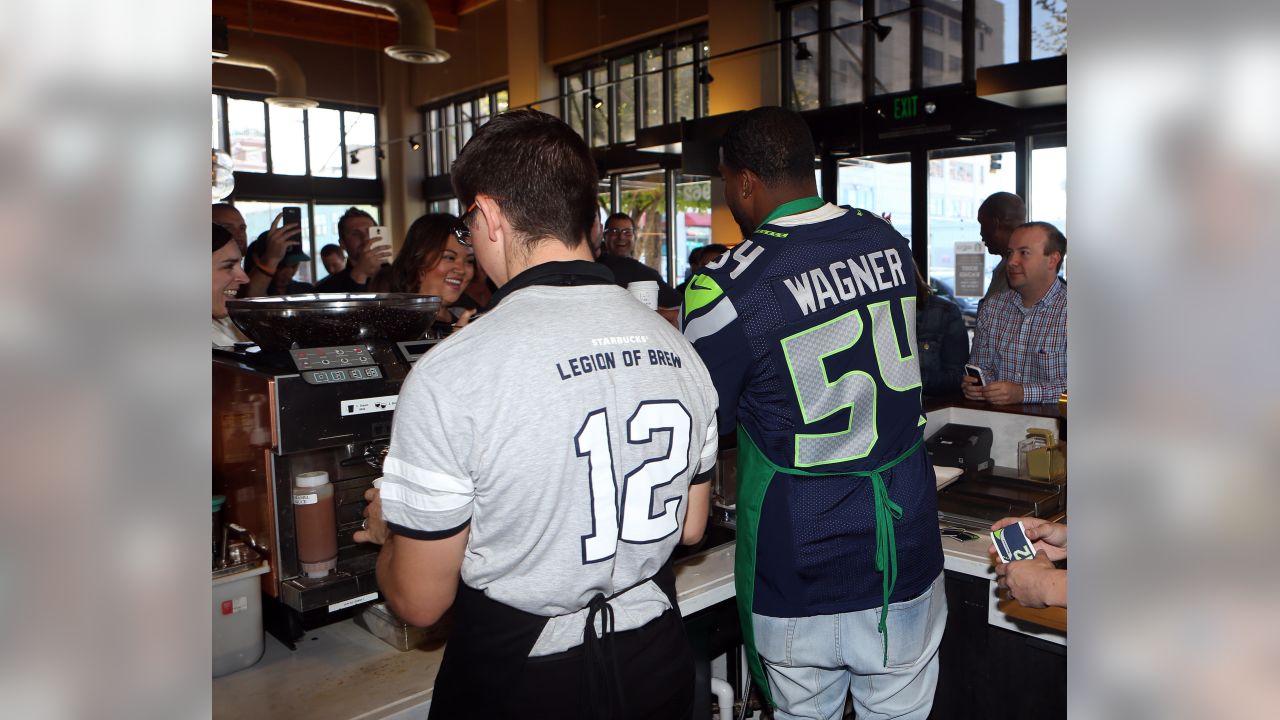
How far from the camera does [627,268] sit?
4586 millimetres

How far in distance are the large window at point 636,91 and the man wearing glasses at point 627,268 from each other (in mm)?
3153

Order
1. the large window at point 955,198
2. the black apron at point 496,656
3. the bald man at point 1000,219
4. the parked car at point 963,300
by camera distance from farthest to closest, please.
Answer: the parked car at point 963,300, the large window at point 955,198, the bald man at point 1000,219, the black apron at point 496,656

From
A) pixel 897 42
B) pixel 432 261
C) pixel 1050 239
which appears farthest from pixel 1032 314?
pixel 897 42

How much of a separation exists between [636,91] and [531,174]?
10414 mm

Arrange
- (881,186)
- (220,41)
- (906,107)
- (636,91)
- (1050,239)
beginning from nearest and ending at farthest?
(1050,239)
(220,41)
(906,107)
(881,186)
(636,91)

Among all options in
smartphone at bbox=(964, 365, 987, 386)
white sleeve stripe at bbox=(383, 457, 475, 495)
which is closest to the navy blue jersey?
white sleeve stripe at bbox=(383, 457, 475, 495)

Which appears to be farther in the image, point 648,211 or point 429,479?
point 648,211

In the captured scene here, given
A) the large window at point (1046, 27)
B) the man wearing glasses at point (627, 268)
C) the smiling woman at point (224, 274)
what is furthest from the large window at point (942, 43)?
the smiling woman at point (224, 274)

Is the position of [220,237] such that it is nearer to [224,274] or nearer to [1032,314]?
[224,274]

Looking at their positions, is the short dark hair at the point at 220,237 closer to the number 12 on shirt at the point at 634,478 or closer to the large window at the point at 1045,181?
the number 12 on shirt at the point at 634,478

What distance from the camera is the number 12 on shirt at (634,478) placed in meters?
1.20
